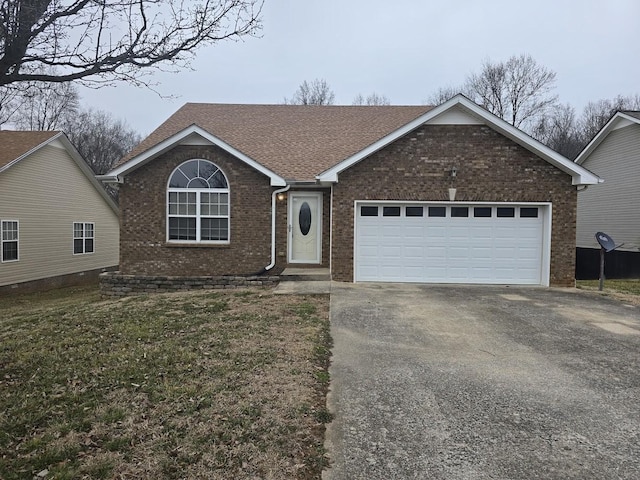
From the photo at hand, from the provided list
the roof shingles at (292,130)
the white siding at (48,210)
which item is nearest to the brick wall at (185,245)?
the roof shingles at (292,130)

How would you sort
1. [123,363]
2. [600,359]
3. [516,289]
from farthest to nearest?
[516,289], [600,359], [123,363]

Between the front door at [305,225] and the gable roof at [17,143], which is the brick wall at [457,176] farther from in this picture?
the gable roof at [17,143]

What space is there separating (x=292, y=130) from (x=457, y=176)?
6.38m

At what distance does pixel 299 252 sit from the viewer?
12453mm

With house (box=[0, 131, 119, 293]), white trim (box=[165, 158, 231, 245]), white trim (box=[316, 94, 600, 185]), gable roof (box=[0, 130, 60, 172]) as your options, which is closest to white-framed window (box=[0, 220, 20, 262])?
house (box=[0, 131, 119, 293])

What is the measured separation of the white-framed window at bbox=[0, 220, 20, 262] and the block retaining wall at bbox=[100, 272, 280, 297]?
6.18 metres

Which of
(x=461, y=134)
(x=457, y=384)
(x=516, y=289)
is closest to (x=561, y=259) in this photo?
(x=516, y=289)

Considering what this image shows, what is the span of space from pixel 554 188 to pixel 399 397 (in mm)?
8928

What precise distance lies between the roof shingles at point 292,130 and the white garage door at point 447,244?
245 centimetres

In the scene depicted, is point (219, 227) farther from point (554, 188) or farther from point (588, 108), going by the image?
point (588, 108)

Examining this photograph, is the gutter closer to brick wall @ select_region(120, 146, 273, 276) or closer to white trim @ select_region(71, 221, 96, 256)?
brick wall @ select_region(120, 146, 273, 276)

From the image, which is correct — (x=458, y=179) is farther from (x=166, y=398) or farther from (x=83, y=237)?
(x=83, y=237)

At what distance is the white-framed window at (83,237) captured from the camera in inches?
746

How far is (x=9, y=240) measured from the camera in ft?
50.0
